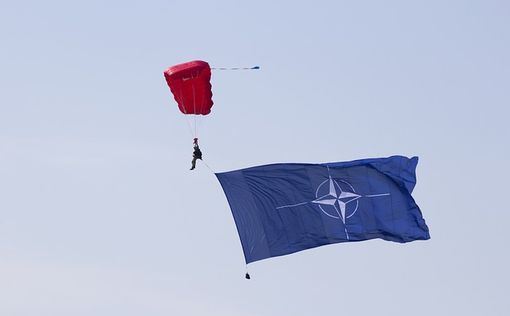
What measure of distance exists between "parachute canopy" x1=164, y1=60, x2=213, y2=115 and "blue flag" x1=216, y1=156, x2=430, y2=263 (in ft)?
7.34

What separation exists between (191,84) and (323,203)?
4.63 metres

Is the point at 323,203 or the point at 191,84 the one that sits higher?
the point at 191,84

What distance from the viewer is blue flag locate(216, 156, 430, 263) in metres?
43.7

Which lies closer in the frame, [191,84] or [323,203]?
[191,84]

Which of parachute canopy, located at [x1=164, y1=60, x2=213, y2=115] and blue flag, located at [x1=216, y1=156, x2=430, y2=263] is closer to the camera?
blue flag, located at [x1=216, y1=156, x2=430, y2=263]

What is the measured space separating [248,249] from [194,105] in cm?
438

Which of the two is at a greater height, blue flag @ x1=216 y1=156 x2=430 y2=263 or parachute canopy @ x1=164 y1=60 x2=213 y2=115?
parachute canopy @ x1=164 y1=60 x2=213 y2=115

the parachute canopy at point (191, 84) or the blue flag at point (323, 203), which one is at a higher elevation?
the parachute canopy at point (191, 84)

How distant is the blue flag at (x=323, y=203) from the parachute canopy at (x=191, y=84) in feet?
7.34

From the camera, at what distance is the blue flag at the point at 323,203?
143 feet

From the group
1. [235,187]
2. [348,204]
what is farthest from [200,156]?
[348,204]

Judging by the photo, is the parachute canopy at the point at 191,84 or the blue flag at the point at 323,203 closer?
the blue flag at the point at 323,203

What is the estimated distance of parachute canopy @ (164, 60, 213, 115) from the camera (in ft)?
146

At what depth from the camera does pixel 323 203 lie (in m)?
45.1
